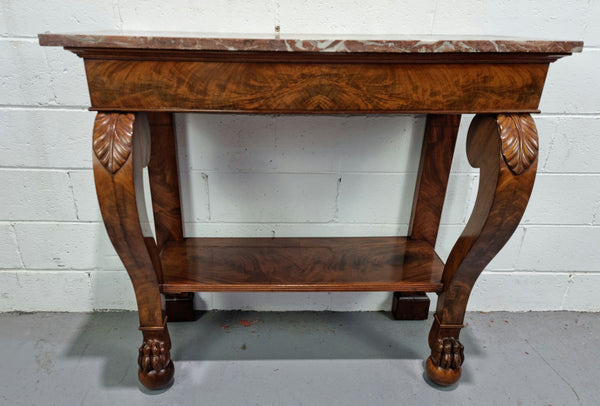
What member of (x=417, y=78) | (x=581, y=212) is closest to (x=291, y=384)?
(x=417, y=78)

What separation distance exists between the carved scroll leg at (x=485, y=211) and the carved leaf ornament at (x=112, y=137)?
0.73m

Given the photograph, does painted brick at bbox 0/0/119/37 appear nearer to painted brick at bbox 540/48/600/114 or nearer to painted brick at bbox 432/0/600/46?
painted brick at bbox 432/0/600/46

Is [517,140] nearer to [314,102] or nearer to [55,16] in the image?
[314,102]

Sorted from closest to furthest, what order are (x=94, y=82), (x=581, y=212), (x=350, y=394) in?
(x=94, y=82)
(x=350, y=394)
(x=581, y=212)

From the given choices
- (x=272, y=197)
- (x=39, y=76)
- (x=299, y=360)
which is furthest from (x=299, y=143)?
(x=39, y=76)

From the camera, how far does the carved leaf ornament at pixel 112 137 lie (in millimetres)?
782

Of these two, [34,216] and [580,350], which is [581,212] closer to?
[580,350]

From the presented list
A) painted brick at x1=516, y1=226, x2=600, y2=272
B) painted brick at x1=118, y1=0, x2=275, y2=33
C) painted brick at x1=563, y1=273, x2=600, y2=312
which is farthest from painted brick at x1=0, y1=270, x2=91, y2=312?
painted brick at x1=563, y1=273, x2=600, y2=312

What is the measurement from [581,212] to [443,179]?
509 mm

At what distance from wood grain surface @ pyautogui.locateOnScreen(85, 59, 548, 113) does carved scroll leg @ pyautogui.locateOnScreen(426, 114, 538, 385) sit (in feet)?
0.25

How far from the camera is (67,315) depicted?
1341mm

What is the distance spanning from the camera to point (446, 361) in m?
1.05

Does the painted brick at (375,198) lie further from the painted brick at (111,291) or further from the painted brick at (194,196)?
the painted brick at (111,291)

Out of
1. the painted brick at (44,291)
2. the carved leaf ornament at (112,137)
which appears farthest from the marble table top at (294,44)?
the painted brick at (44,291)
